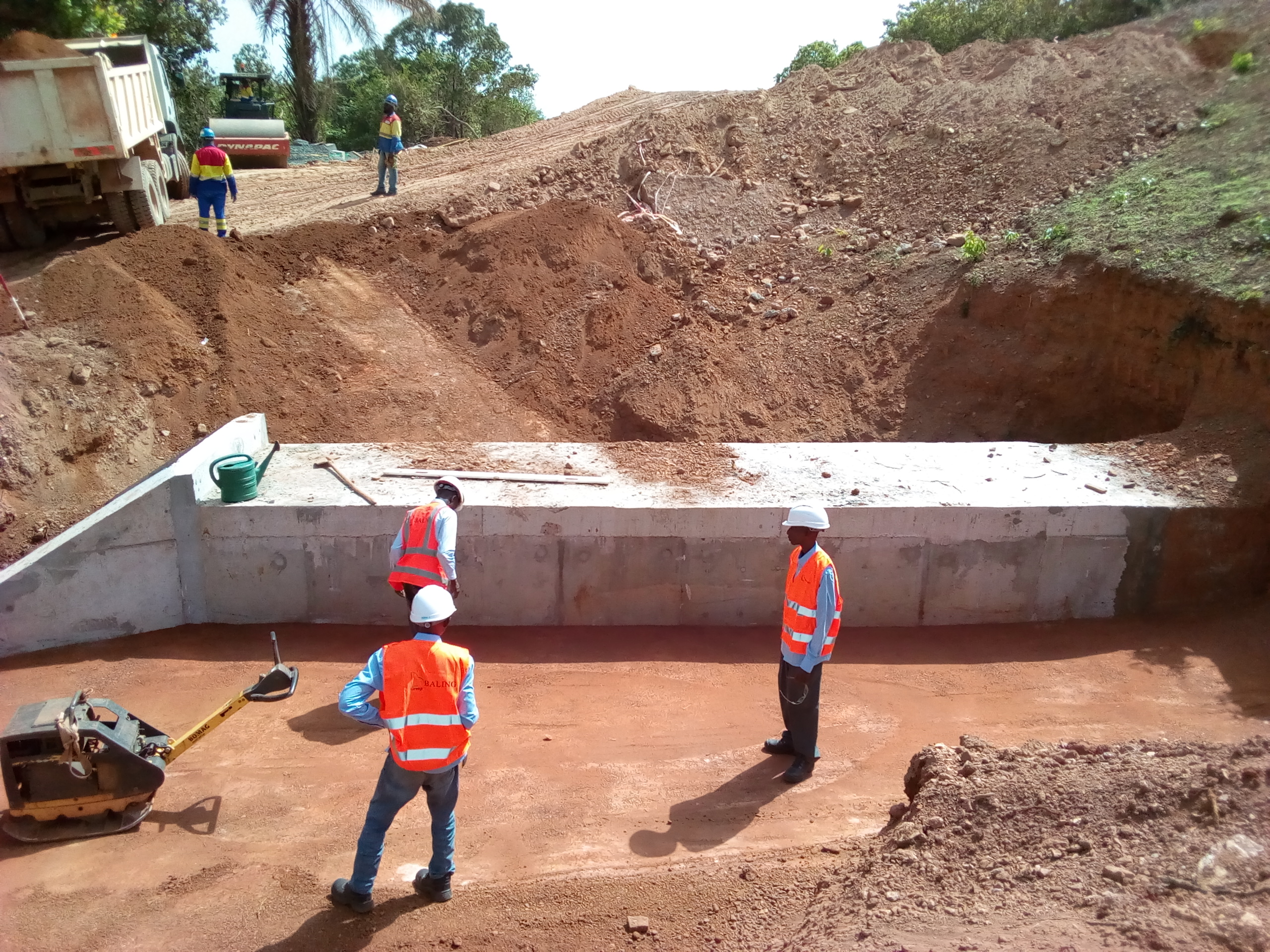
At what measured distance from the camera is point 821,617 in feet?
17.6

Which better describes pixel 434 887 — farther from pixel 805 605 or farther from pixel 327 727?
pixel 805 605

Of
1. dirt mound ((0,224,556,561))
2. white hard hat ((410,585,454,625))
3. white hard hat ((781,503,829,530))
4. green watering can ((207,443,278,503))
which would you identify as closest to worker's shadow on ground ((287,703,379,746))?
green watering can ((207,443,278,503))

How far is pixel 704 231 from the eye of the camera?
14.9 m

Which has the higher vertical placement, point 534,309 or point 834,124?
point 834,124

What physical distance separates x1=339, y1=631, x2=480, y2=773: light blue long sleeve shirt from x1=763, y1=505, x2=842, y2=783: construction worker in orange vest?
6.99ft

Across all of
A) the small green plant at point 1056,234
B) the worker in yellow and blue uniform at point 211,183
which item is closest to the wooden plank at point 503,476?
the worker in yellow and blue uniform at point 211,183

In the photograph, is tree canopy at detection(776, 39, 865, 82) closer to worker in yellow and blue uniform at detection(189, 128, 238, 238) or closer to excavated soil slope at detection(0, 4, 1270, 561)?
excavated soil slope at detection(0, 4, 1270, 561)

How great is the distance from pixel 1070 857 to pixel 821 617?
72.2 inches

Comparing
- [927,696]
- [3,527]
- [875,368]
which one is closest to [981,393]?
[875,368]

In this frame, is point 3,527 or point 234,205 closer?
point 3,527

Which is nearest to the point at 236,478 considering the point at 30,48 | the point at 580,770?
the point at 580,770

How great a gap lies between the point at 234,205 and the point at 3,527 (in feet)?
30.1

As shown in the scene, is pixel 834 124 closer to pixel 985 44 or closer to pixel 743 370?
pixel 985 44

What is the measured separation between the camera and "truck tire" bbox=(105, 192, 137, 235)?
13.5 meters
